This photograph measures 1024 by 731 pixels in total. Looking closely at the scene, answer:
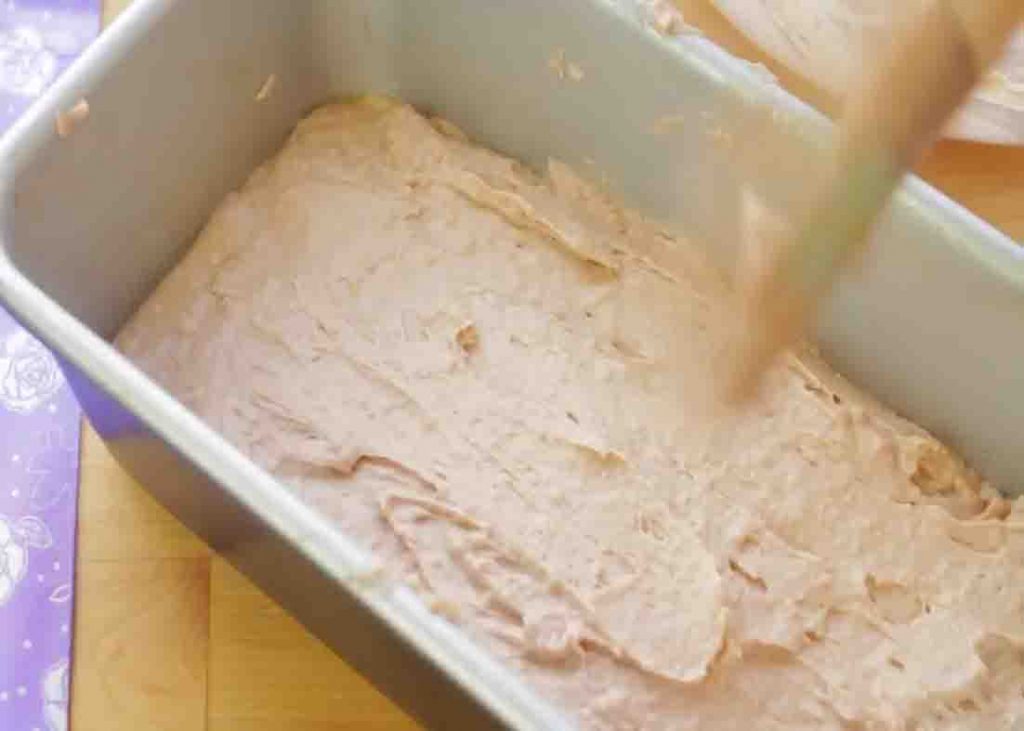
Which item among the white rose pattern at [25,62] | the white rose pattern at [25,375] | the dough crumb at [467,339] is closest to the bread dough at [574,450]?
the dough crumb at [467,339]

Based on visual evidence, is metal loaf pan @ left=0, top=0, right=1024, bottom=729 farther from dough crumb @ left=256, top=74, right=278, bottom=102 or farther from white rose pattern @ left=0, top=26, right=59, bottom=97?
white rose pattern @ left=0, top=26, right=59, bottom=97

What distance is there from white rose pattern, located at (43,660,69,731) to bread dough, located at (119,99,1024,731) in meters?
0.20

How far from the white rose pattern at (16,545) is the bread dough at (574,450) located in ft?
0.48

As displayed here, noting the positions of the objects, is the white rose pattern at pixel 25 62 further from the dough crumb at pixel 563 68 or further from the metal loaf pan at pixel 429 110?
the dough crumb at pixel 563 68

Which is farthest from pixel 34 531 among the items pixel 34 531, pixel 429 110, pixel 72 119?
pixel 429 110

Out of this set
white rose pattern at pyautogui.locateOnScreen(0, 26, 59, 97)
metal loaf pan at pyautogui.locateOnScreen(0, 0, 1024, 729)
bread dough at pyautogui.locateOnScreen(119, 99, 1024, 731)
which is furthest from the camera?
white rose pattern at pyautogui.locateOnScreen(0, 26, 59, 97)

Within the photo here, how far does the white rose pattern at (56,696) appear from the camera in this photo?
928mm

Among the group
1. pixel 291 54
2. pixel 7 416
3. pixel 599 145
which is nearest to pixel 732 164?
pixel 599 145

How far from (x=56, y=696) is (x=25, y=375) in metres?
0.24

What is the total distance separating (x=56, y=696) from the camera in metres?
0.93

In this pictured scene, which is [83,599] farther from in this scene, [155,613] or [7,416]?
[7,416]

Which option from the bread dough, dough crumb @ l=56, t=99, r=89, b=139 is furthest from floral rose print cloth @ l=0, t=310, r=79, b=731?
dough crumb @ l=56, t=99, r=89, b=139

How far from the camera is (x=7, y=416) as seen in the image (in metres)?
1.02

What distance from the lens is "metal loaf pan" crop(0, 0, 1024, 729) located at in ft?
2.50
